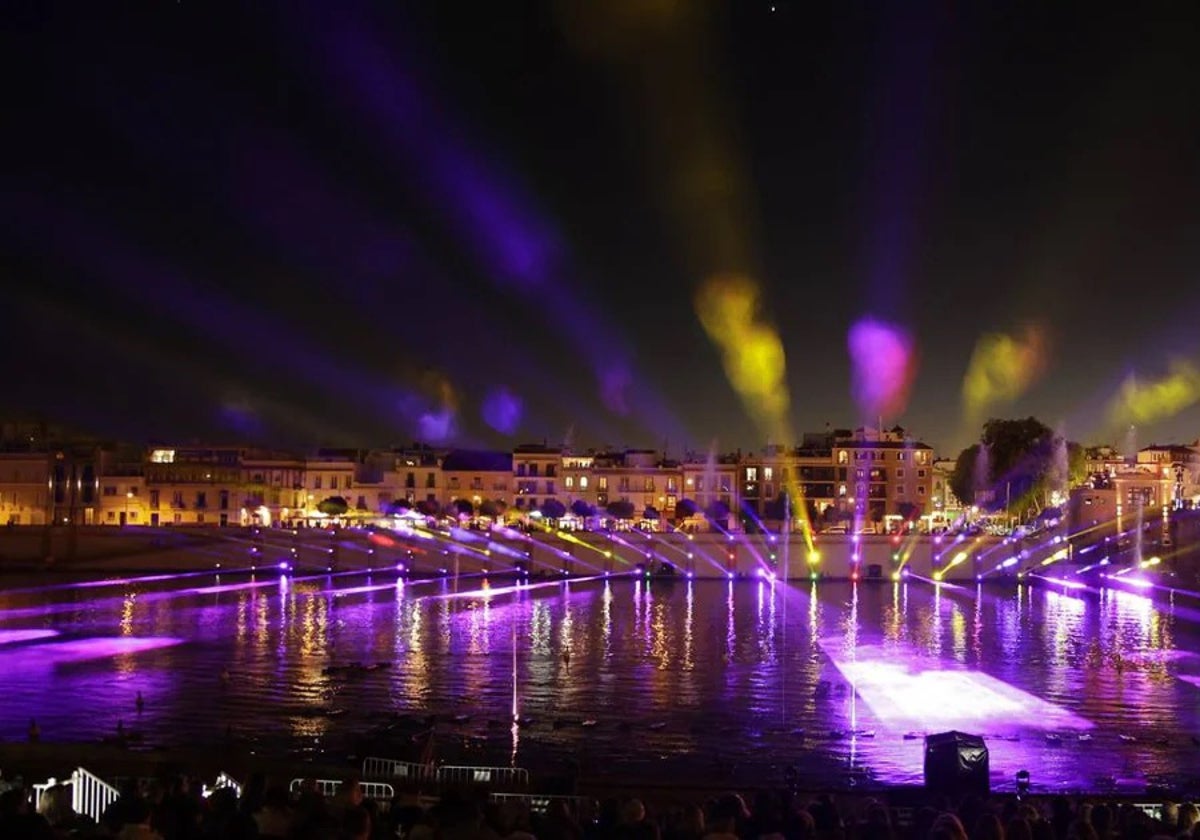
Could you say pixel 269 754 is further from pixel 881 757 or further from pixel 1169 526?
pixel 1169 526

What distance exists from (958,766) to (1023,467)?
82.8 metres

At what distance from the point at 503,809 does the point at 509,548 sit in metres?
70.2

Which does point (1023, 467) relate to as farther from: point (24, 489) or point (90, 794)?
point (90, 794)

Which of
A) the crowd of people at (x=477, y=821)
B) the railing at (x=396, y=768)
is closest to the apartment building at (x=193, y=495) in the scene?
the railing at (x=396, y=768)

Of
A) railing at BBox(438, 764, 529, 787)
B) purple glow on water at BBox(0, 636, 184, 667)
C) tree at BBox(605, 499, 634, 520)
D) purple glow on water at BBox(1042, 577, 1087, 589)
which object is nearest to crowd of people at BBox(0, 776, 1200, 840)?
railing at BBox(438, 764, 529, 787)

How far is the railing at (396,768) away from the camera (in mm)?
16359

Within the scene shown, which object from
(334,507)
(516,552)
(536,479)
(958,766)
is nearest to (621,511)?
(536,479)

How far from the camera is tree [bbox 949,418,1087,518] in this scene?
305 feet

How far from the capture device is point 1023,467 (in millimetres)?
93688

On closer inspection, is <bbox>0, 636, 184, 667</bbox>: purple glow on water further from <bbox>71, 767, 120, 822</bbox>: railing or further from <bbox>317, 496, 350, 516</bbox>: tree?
<bbox>317, 496, 350, 516</bbox>: tree

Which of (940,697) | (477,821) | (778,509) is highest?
(778,509)

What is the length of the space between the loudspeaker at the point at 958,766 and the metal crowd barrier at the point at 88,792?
9.25 meters

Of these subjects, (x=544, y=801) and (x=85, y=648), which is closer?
(x=544, y=801)

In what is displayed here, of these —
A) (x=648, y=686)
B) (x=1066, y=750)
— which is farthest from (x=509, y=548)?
(x=1066, y=750)
